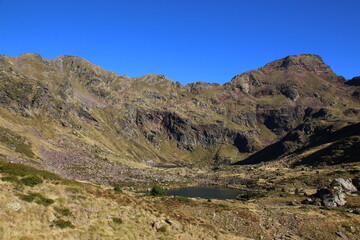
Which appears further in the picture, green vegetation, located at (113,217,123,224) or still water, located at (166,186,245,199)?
still water, located at (166,186,245,199)

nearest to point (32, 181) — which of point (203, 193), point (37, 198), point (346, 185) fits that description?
point (37, 198)

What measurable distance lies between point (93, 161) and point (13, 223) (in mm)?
122178

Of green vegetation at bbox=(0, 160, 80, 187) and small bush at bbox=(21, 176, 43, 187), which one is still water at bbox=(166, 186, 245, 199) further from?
small bush at bbox=(21, 176, 43, 187)

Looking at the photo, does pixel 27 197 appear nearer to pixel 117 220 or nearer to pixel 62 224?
pixel 62 224

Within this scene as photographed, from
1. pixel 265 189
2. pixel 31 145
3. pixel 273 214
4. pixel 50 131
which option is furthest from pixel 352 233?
pixel 50 131

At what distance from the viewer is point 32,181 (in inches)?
1013

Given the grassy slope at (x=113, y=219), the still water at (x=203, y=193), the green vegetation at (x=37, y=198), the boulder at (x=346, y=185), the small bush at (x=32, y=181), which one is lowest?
the still water at (x=203, y=193)

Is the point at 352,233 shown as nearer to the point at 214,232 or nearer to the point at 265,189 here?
the point at 214,232

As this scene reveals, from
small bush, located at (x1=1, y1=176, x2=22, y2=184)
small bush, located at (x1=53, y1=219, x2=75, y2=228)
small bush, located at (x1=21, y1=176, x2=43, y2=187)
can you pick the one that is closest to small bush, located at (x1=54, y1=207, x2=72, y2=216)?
small bush, located at (x1=53, y1=219, x2=75, y2=228)

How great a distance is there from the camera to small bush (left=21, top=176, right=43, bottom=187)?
25.1 metres

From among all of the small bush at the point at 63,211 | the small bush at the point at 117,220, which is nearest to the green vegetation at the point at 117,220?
the small bush at the point at 117,220

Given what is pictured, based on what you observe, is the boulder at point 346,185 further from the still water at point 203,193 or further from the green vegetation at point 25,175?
the green vegetation at point 25,175

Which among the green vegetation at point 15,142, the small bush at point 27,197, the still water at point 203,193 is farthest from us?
the still water at point 203,193

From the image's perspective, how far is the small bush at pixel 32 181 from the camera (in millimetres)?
25112
